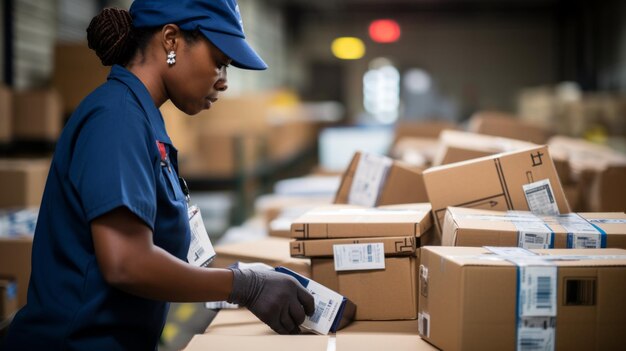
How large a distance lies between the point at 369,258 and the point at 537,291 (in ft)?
1.99

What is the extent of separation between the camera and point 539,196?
2.15 meters

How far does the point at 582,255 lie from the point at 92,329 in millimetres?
1079

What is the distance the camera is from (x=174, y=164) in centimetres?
177

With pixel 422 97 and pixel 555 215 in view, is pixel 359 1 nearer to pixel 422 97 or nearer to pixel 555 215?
pixel 422 97

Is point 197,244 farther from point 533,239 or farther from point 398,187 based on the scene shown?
point 398,187

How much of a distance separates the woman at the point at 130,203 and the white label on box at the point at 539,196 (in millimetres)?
843

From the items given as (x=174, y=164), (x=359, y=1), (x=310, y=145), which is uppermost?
(x=359, y=1)

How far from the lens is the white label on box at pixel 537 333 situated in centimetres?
155

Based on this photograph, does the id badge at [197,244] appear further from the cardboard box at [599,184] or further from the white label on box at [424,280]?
the cardboard box at [599,184]

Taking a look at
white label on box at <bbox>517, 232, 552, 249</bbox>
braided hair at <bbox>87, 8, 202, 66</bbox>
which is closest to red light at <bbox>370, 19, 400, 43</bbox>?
white label on box at <bbox>517, 232, 552, 249</bbox>

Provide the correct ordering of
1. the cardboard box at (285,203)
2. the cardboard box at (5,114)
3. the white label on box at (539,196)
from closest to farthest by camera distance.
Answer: the white label on box at (539,196) < the cardboard box at (285,203) < the cardboard box at (5,114)

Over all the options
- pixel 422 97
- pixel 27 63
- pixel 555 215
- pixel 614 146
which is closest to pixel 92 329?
pixel 555 215

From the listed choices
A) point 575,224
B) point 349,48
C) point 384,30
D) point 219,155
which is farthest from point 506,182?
point 349,48

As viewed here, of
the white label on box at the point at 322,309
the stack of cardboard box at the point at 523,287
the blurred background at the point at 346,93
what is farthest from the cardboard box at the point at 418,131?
the white label on box at the point at 322,309
